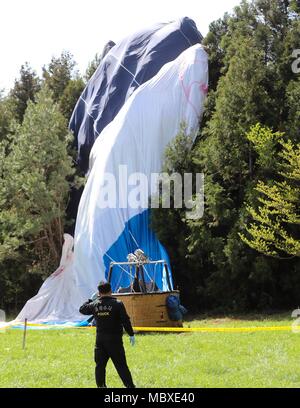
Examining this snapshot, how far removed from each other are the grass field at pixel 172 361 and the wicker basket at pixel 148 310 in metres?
0.86

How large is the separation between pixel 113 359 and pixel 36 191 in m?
18.7

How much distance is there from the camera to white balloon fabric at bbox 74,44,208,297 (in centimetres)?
2488

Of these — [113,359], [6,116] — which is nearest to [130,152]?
[6,116]

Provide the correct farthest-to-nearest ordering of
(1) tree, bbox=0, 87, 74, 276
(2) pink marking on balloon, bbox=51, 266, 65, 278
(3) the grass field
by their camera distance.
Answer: (1) tree, bbox=0, 87, 74, 276 < (2) pink marking on balloon, bbox=51, 266, 65, 278 < (3) the grass field

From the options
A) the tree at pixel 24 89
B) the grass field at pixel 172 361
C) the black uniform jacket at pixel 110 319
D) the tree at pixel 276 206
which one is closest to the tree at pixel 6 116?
the tree at pixel 24 89

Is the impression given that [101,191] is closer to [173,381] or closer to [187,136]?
[187,136]

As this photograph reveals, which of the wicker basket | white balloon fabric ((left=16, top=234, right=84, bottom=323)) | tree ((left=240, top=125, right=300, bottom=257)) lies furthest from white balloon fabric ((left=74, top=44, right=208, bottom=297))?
the wicker basket

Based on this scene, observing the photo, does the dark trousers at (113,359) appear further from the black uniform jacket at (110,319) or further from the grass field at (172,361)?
the grass field at (172,361)

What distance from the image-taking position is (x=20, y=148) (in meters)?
27.4

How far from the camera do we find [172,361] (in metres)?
11.5

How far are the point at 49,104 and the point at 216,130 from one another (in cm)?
881

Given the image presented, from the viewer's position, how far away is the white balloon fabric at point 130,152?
24.9 metres

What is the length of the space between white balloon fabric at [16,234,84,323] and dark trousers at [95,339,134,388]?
49.0ft

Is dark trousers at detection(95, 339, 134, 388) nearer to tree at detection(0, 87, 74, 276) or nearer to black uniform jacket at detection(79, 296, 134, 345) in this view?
black uniform jacket at detection(79, 296, 134, 345)
